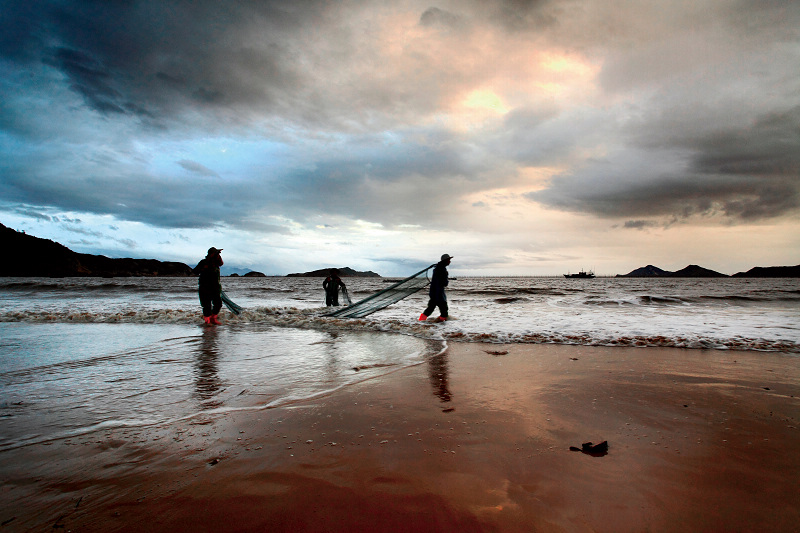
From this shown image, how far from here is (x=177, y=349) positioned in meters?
6.78

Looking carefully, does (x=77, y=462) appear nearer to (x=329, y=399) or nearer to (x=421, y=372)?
(x=329, y=399)

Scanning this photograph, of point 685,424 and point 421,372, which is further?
point 421,372

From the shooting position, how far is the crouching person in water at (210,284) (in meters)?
11.1

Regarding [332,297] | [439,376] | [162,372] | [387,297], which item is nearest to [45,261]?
[332,297]

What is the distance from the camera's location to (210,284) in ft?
36.8

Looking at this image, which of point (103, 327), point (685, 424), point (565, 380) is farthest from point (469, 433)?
point (103, 327)

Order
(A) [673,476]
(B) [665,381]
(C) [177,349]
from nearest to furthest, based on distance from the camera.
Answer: (A) [673,476]
(B) [665,381]
(C) [177,349]

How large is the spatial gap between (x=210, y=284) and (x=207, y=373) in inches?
284

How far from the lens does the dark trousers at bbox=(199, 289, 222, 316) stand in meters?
11.1

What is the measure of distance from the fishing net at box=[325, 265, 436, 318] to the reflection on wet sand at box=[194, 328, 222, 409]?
15.7ft

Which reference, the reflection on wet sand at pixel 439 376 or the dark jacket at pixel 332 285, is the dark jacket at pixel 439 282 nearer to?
the reflection on wet sand at pixel 439 376

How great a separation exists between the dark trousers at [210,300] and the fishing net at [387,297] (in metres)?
3.74

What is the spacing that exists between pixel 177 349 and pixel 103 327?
5.11 meters

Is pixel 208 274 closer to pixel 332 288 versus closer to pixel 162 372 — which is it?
pixel 332 288
